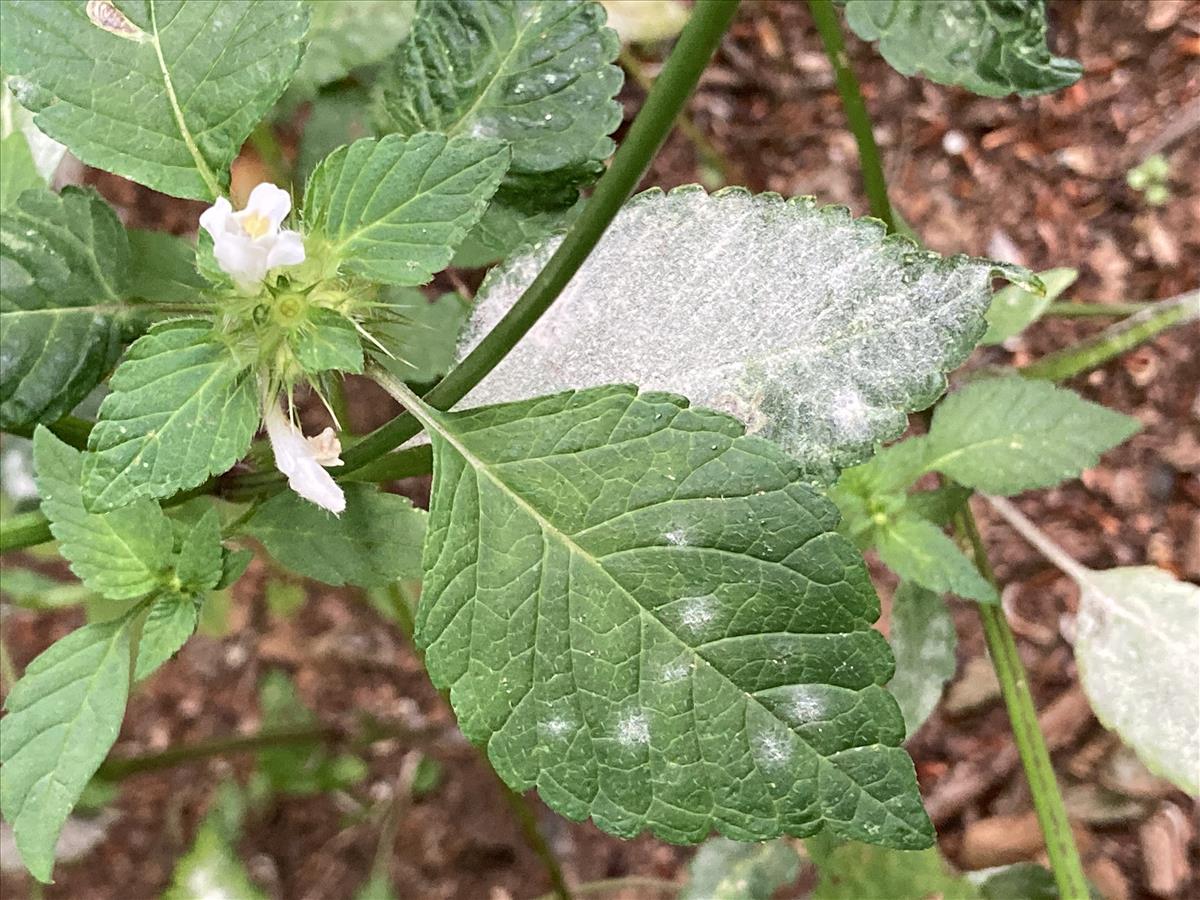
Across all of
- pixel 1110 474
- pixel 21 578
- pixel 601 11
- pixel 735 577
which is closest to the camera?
pixel 735 577

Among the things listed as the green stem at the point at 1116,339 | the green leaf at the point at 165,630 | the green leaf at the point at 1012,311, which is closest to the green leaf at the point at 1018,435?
the green leaf at the point at 1012,311

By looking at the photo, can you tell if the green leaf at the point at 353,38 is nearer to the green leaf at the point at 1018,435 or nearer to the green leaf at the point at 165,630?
the green leaf at the point at 165,630

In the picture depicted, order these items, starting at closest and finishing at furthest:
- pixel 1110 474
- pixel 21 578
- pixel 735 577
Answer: pixel 735 577 < pixel 21 578 < pixel 1110 474

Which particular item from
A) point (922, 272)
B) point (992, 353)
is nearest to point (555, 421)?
point (922, 272)

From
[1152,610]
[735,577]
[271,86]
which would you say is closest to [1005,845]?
[1152,610]

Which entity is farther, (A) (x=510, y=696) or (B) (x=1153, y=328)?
(B) (x=1153, y=328)

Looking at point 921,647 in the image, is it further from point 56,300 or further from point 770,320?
point 56,300

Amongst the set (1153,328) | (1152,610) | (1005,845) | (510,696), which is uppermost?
(510,696)

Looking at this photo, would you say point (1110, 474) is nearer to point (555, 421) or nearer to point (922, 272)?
point (922, 272)

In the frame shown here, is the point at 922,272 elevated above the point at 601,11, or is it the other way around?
the point at 601,11
